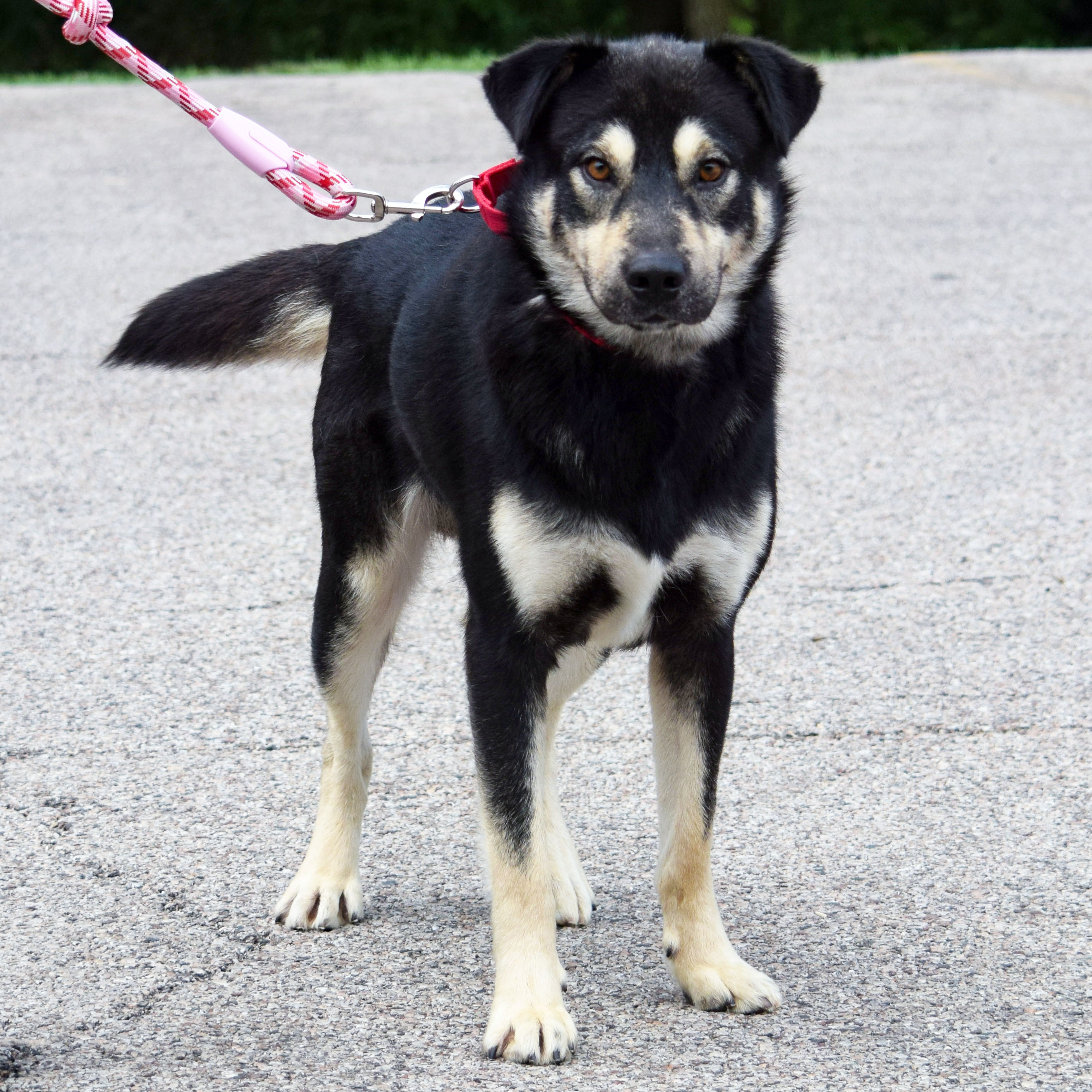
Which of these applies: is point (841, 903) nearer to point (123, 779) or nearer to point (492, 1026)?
point (492, 1026)

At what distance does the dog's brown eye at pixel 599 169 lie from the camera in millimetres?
2838

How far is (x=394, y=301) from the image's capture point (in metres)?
3.38

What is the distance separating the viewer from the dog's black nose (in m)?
2.69

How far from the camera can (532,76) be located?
2939 millimetres

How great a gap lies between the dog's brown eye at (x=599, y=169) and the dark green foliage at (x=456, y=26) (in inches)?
798

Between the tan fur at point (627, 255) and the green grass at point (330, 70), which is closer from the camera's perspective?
the tan fur at point (627, 255)

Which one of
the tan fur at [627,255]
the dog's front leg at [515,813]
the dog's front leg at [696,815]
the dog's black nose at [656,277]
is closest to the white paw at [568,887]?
the dog's front leg at [696,815]

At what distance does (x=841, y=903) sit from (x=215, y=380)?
16.6 feet

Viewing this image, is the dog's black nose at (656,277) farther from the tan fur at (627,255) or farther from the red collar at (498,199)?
the red collar at (498,199)

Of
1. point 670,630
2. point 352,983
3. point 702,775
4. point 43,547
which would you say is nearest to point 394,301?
point 670,630

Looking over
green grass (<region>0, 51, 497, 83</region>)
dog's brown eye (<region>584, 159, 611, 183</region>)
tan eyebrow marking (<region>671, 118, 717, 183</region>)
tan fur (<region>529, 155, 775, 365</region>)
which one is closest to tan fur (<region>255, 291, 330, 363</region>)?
tan fur (<region>529, 155, 775, 365</region>)

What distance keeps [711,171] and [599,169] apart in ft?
0.70

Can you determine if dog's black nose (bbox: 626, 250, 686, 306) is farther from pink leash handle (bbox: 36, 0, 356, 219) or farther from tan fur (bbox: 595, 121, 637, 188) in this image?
pink leash handle (bbox: 36, 0, 356, 219)

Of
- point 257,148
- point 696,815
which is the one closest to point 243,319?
point 257,148
